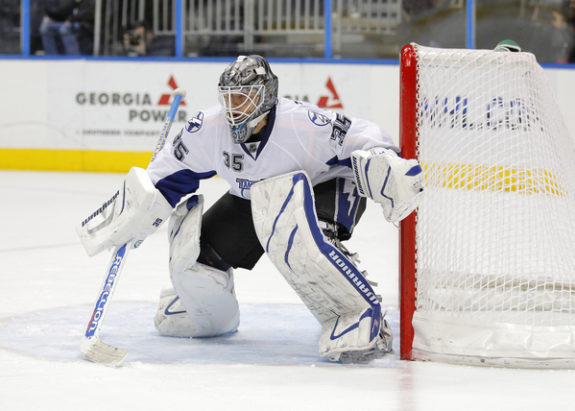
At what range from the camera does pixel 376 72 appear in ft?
24.5

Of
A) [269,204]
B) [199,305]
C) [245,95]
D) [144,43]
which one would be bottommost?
[199,305]

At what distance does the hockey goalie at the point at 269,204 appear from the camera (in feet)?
7.92

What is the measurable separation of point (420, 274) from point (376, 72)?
5.08 m

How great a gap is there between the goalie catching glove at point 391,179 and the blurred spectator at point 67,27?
5.78 meters

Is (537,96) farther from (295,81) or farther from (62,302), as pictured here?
(295,81)

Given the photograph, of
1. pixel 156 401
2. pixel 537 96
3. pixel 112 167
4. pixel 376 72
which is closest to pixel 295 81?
pixel 376 72

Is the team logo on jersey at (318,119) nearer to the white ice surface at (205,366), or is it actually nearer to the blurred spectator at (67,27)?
the white ice surface at (205,366)

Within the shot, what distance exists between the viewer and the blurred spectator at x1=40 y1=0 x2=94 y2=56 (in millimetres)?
7770

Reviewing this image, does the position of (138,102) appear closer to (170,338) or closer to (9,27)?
(9,27)

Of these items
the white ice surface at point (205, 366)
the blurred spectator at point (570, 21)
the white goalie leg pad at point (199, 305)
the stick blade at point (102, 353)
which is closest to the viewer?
the white ice surface at point (205, 366)

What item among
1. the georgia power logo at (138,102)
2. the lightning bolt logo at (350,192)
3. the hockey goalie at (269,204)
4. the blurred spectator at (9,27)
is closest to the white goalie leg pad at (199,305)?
the hockey goalie at (269,204)

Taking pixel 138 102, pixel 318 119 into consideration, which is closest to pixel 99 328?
pixel 318 119

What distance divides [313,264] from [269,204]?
188 millimetres

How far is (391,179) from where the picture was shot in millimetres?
2346
